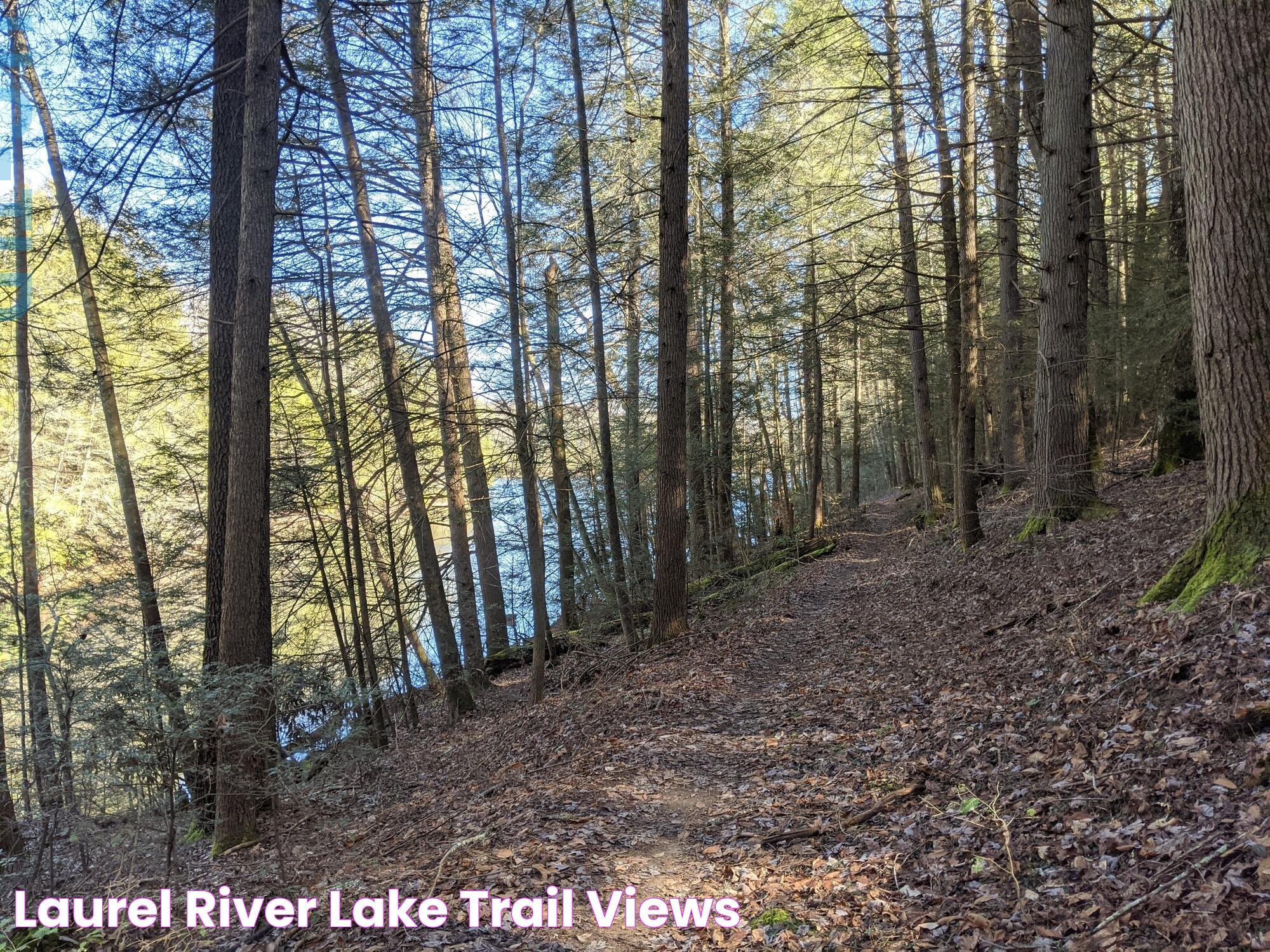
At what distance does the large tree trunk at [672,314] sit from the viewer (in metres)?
9.20

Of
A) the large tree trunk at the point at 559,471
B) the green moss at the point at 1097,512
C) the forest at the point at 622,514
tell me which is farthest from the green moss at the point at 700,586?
the green moss at the point at 1097,512

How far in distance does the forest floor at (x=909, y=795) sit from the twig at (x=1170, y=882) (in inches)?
0.4

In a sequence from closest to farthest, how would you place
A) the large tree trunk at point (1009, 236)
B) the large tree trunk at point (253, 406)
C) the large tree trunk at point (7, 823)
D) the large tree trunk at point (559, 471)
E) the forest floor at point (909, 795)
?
the forest floor at point (909, 795)
the large tree trunk at point (253, 406)
the large tree trunk at point (7, 823)
the large tree trunk at point (1009, 236)
the large tree trunk at point (559, 471)

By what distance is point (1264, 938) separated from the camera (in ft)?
7.46

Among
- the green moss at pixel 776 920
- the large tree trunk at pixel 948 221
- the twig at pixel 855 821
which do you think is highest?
the large tree trunk at pixel 948 221

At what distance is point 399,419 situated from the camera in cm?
1012

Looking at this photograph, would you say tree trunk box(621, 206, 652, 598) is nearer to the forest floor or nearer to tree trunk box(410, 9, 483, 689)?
tree trunk box(410, 9, 483, 689)

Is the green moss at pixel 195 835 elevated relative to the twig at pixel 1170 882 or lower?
lower

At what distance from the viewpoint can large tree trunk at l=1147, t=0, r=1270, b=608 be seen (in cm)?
434

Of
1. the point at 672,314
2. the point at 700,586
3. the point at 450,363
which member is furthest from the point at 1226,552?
the point at 700,586

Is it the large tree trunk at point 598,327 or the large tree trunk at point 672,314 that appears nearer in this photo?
the large tree trunk at point 672,314

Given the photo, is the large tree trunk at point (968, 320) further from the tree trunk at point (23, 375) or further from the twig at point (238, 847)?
the tree trunk at point (23, 375)

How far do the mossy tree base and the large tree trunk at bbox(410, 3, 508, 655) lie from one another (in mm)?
6356

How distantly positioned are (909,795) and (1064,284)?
7118 mm
